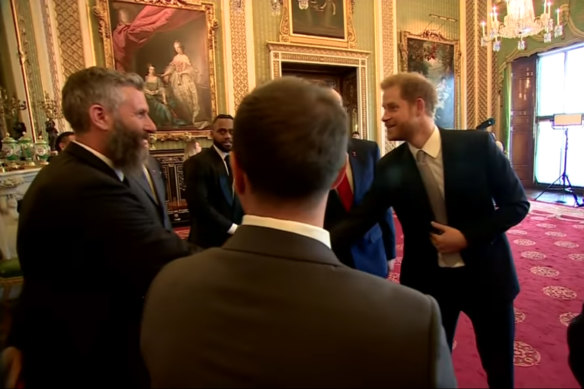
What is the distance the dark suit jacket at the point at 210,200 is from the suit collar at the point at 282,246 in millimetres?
2017

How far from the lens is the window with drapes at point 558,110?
331 inches

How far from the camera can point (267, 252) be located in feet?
2.02

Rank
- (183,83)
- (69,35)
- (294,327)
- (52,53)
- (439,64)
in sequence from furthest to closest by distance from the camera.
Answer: (439,64) → (183,83) → (69,35) → (52,53) → (294,327)

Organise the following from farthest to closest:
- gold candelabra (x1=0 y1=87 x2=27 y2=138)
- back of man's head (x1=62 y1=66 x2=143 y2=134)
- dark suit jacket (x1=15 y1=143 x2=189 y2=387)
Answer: gold candelabra (x1=0 y1=87 x2=27 y2=138)
back of man's head (x1=62 y1=66 x2=143 y2=134)
dark suit jacket (x1=15 y1=143 x2=189 y2=387)

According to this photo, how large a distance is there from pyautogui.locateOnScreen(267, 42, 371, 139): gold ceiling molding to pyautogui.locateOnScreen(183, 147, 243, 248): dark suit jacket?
535 centimetres

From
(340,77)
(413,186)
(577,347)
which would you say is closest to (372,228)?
(413,186)

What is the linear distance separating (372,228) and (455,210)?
0.62 m

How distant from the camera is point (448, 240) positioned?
1.48 metres

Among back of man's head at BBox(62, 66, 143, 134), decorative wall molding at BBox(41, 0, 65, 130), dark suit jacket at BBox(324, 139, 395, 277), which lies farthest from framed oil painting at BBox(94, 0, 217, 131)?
back of man's head at BBox(62, 66, 143, 134)

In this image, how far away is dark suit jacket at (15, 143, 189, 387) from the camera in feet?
3.83

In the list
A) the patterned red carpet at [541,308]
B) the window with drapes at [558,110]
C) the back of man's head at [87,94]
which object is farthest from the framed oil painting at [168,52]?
the window with drapes at [558,110]

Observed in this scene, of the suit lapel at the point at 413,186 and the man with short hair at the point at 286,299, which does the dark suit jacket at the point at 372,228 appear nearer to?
the suit lapel at the point at 413,186

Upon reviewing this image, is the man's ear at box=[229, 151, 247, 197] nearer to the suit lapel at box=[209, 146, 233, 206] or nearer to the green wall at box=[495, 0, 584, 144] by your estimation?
the suit lapel at box=[209, 146, 233, 206]

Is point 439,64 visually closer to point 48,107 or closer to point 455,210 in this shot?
point 48,107
